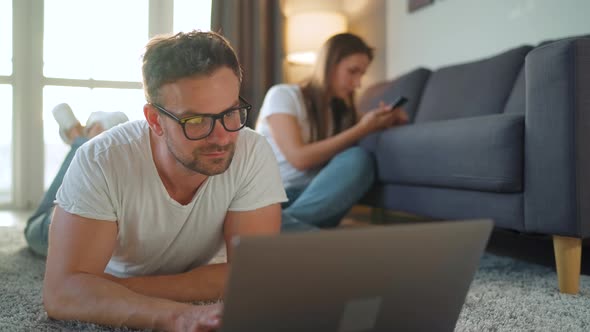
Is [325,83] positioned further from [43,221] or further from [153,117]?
[153,117]

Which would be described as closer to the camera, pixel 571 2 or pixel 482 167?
pixel 482 167

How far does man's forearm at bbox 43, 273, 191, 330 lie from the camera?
81 centimetres

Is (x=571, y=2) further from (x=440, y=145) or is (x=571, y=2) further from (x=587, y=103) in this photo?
(x=587, y=103)

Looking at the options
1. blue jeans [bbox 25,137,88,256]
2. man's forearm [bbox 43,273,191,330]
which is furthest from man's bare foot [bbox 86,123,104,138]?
man's forearm [bbox 43,273,191,330]

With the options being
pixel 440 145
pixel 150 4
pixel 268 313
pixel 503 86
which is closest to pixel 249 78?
pixel 150 4

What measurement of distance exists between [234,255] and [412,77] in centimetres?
229

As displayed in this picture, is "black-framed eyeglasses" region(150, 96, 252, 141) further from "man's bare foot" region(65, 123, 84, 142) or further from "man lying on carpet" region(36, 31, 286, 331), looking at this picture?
"man's bare foot" region(65, 123, 84, 142)

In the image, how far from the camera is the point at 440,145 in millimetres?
1596

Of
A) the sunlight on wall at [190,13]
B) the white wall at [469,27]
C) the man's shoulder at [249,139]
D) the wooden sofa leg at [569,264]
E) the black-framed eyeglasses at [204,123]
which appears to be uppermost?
the sunlight on wall at [190,13]

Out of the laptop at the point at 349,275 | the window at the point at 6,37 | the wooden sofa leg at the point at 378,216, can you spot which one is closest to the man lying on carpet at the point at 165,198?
the laptop at the point at 349,275

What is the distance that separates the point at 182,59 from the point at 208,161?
0.17 metres

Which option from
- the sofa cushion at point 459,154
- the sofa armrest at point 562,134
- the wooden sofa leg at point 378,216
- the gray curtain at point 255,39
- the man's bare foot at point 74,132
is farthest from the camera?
the gray curtain at point 255,39

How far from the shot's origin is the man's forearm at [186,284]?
97cm

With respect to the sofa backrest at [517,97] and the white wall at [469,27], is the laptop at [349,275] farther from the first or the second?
the white wall at [469,27]
